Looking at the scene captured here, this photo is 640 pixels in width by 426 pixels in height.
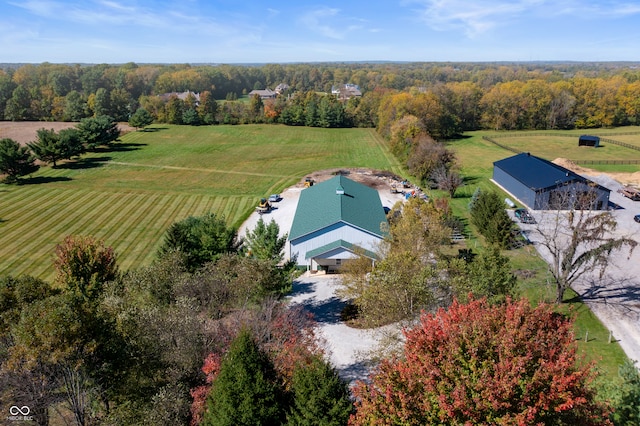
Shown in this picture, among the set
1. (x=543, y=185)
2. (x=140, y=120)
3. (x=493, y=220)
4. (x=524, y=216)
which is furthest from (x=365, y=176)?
(x=140, y=120)

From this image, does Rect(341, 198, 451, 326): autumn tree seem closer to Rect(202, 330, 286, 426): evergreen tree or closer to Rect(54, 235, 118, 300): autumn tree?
Rect(202, 330, 286, 426): evergreen tree

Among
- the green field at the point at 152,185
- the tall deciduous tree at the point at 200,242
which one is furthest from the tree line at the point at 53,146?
the tall deciduous tree at the point at 200,242

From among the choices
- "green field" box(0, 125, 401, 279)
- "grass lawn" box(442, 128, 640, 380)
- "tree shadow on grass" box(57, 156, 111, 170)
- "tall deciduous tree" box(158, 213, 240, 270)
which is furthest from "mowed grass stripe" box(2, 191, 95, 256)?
"grass lawn" box(442, 128, 640, 380)

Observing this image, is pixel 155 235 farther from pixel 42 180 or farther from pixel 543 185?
pixel 543 185

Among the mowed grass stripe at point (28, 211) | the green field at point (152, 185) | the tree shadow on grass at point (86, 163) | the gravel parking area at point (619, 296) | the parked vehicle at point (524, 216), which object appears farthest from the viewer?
the tree shadow on grass at point (86, 163)

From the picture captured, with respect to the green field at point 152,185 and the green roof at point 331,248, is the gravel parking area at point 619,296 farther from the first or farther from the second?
the green field at point 152,185

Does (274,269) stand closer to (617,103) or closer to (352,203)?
(352,203)

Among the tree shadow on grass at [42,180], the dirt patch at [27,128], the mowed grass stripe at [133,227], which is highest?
the dirt patch at [27,128]
